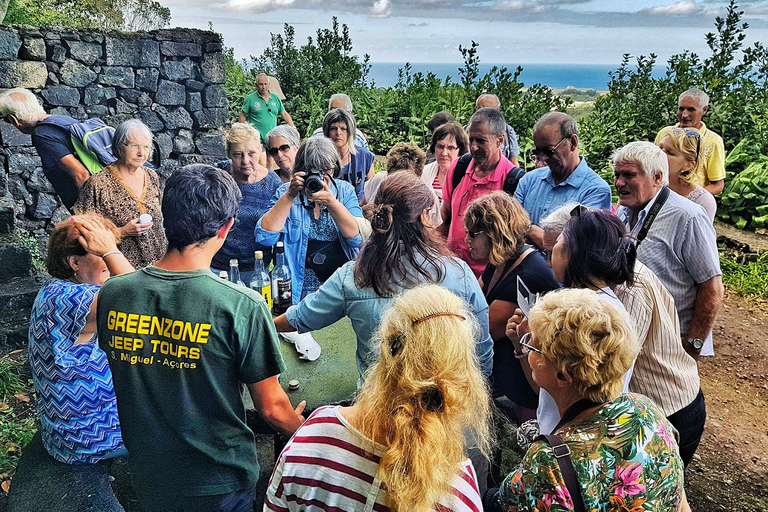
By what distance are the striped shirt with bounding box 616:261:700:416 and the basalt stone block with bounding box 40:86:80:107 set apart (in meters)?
6.40

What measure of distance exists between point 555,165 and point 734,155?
18.0 feet

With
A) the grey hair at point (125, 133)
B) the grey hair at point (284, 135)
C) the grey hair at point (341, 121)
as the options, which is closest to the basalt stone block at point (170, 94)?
the grey hair at point (341, 121)

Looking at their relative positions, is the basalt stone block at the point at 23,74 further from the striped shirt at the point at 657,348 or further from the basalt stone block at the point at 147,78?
the striped shirt at the point at 657,348

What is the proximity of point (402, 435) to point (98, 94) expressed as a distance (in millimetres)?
6597

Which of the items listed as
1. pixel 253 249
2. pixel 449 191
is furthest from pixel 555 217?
pixel 253 249

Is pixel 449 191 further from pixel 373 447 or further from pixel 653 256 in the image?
pixel 373 447

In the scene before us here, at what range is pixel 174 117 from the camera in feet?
22.9

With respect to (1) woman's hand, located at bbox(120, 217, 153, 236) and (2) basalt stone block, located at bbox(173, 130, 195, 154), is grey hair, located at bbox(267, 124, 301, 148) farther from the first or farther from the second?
(2) basalt stone block, located at bbox(173, 130, 195, 154)

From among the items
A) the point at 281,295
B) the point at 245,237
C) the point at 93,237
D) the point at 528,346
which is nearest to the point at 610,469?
the point at 528,346

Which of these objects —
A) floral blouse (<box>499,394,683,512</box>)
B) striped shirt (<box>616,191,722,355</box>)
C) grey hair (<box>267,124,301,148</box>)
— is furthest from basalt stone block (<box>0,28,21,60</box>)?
floral blouse (<box>499,394,683,512</box>)

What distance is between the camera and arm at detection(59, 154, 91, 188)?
462 centimetres

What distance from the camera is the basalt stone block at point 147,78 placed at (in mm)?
6723

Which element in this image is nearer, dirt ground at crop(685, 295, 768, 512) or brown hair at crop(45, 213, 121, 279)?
brown hair at crop(45, 213, 121, 279)

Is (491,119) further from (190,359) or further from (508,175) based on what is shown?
(190,359)
